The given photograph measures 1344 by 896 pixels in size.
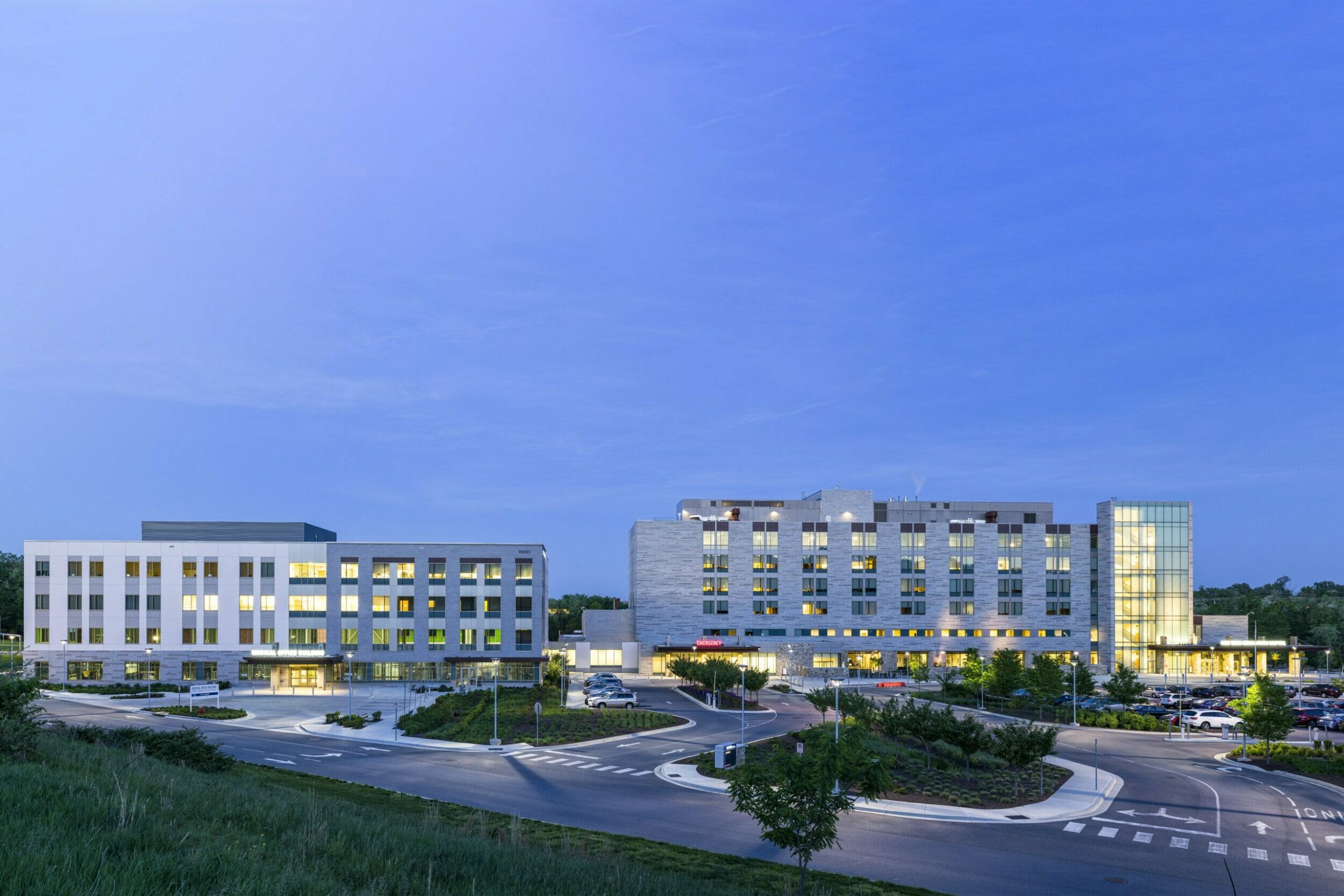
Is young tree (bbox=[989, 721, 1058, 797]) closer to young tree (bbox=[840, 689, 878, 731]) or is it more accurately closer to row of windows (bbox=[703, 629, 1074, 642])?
young tree (bbox=[840, 689, 878, 731])

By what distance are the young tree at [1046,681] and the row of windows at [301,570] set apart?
5136 centimetres

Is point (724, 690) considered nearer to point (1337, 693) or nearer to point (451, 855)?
point (1337, 693)

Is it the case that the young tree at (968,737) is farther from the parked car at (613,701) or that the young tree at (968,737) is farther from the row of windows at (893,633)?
the row of windows at (893,633)

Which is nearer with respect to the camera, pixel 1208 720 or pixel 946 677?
pixel 1208 720

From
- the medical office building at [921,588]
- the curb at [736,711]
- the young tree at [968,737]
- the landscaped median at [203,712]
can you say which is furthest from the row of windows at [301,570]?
the young tree at [968,737]

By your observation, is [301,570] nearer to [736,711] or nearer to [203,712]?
[203,712]

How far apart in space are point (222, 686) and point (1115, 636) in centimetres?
10282

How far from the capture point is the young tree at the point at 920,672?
9412 cm

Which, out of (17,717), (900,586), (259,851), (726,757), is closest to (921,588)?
(900,586)

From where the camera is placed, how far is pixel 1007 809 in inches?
1346

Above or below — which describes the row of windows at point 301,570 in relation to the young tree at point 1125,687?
above

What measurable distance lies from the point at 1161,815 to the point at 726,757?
17177 mm

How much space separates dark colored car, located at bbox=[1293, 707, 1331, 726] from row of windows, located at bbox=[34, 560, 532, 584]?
69.9 meters

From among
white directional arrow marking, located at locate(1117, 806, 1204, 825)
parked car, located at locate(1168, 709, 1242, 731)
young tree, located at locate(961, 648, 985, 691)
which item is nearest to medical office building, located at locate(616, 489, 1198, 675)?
young tree, located at locate(961, 648, 985, 691)
